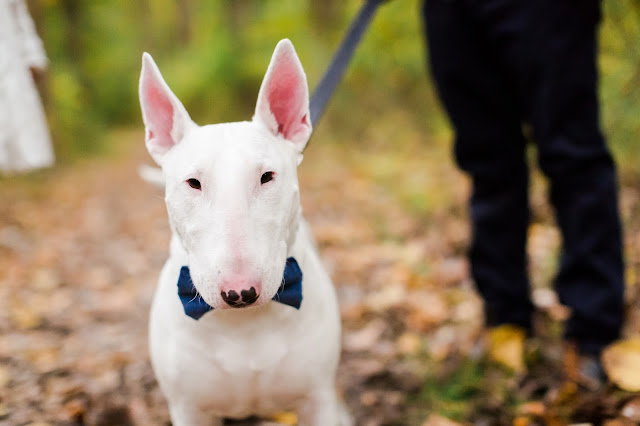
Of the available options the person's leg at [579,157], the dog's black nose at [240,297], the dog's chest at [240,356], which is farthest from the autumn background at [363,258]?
the dog's black nose at [240,297]

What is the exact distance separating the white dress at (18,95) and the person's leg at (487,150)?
1.46 metres

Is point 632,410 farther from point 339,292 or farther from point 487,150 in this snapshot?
point 339,292

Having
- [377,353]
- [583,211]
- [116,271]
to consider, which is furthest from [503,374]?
[116,271]

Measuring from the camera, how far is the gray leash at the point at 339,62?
168 centimetres

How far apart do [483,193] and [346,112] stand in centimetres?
496

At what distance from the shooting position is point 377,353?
2.53 metres

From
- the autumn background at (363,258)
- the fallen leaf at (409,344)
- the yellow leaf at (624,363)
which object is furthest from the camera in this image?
the fallen leaf at (409,344)

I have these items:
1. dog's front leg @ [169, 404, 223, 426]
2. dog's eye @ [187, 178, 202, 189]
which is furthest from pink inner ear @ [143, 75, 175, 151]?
dog's front leg @ [169, 404, 223, 426]

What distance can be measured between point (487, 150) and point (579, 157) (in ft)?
1.26

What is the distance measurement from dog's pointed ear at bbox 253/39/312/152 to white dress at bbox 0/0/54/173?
36.2 inches

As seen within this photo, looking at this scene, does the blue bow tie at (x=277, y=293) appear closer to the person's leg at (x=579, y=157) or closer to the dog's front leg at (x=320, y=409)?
the dog's front leg at (x=320, y=409)

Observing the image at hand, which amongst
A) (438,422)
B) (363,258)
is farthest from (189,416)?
(363,258)

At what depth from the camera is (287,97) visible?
4.47 feet

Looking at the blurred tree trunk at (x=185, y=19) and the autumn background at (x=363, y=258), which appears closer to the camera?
the autumn background at (x=363, y=258)
